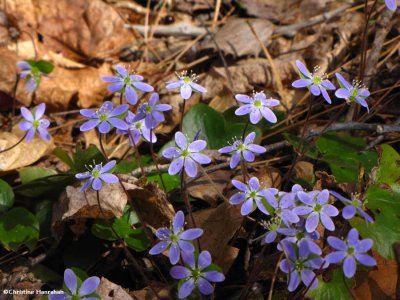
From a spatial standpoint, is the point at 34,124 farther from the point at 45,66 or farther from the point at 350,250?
the point at 350,250

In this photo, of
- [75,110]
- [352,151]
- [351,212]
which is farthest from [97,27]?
[351,212]

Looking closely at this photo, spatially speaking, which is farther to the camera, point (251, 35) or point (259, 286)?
point (251, 35)

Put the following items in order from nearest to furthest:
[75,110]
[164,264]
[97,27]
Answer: [164,264] → [75,110] → [97,27]

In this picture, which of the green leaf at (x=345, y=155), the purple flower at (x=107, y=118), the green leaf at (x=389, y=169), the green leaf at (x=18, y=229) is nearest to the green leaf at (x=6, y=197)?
the green leaf at (x=18, y=229)

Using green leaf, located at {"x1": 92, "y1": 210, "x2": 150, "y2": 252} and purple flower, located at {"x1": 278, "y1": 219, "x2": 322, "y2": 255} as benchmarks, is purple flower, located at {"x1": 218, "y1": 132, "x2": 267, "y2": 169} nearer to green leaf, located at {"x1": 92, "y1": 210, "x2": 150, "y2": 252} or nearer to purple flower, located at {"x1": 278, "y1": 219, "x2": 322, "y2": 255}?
purple flower, located at {"x1": 278, "y1": 219, "x2": 322, "y2": 255}

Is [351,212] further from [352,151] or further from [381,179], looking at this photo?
[352,151]

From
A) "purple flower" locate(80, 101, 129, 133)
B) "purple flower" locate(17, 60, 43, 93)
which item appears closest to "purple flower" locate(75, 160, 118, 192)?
"purple flower" locate(80, 101, 129, 133)
